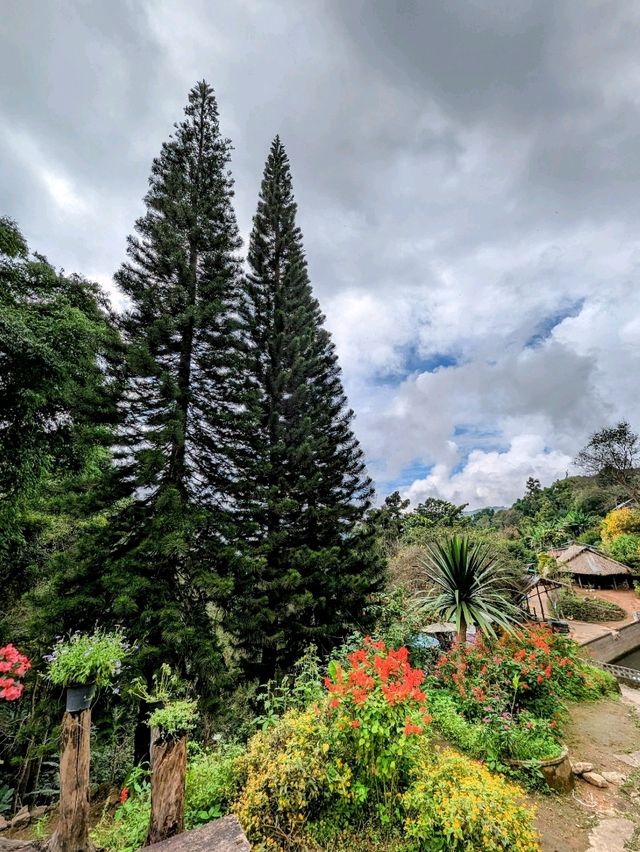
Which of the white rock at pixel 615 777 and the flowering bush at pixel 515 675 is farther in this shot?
the flowering bush at pixel 515 675

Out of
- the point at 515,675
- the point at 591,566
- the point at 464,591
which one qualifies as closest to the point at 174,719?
the point at 515,675

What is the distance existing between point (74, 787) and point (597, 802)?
16.2 ft

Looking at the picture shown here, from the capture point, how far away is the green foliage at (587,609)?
568 inches

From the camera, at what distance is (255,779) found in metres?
2.59

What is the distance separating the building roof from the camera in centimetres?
1911

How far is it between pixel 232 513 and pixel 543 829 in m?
5.67

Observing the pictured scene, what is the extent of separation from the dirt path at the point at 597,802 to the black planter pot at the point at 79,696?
396 cm

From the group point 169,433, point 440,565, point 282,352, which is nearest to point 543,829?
point 440,565

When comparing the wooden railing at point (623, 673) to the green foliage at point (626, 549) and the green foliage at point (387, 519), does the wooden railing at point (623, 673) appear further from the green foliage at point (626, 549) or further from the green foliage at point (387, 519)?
the green foliage at point (626, 549)

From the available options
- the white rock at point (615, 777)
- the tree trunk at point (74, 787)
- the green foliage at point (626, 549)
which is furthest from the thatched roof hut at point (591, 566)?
the tree trunk at point (74, 787)

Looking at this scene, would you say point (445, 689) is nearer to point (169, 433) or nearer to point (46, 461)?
point (169, 433)

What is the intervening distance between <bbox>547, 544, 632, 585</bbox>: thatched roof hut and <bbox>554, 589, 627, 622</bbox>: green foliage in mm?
3522

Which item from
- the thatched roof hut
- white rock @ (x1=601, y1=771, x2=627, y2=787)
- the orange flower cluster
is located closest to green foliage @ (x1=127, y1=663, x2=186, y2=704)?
the orange flower cluster

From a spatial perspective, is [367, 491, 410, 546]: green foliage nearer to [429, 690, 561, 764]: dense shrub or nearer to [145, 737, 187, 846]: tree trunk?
[429, 690, 561, 764]: dense shrub
